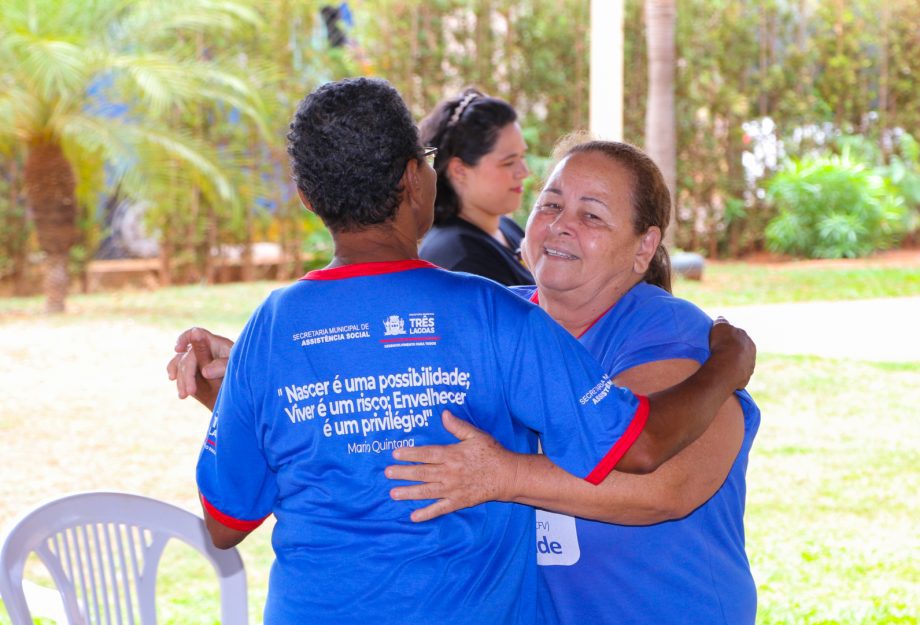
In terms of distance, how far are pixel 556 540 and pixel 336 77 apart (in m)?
12.4

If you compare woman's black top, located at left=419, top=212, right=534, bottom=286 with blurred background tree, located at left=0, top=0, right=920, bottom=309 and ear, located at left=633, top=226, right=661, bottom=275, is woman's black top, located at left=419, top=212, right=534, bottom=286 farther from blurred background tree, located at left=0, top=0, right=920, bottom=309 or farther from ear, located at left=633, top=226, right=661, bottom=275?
blurred background tree, located at left=0, top=0, right=920, bottom=309

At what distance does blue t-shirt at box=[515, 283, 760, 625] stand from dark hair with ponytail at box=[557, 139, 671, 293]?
20 cm

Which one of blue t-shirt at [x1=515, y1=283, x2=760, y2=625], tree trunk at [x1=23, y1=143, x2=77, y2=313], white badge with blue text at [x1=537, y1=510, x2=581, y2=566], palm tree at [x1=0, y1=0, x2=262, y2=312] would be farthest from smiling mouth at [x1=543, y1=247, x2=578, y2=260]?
tree trunk at [x1=23, y1=143, x2=77, y2=313]

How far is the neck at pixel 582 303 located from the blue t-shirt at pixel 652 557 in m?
0.15

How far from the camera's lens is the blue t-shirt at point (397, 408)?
1.63 metres

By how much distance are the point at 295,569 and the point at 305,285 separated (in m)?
0.41

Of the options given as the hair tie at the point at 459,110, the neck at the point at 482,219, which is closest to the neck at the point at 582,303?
the neck at the point at 482,219

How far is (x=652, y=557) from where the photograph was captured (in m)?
1.94

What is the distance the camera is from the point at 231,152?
43.8 ft

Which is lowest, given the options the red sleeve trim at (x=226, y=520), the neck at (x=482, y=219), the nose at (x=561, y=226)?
the red sleeve trim at (x=226, y=520)

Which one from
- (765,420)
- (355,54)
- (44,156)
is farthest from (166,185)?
(765,420)

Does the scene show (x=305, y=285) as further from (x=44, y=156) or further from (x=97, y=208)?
(x=97, y=208)

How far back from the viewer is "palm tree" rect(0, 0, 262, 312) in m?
11.2

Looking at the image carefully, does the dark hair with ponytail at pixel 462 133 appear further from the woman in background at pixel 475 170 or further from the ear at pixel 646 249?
the ear at pixel 646 249
